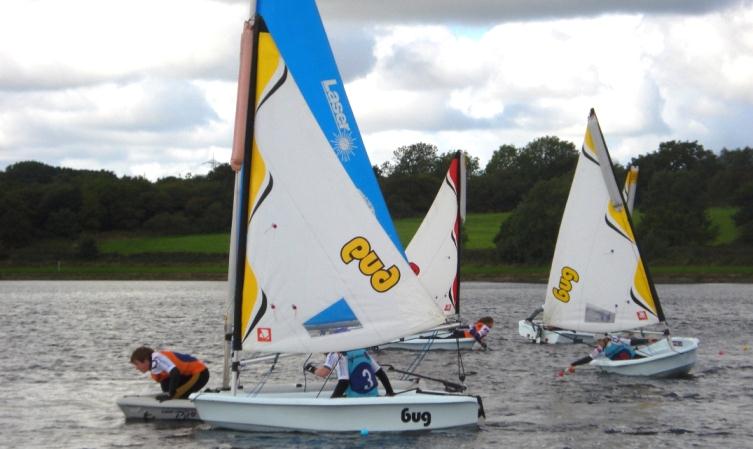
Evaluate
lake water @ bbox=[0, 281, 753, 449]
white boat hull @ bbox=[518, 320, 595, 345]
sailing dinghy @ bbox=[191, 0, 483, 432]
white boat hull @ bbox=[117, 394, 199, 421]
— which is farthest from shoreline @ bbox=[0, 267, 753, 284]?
sailing dinghy @ bbox=[191, 0, 483, 432]

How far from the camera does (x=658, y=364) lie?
29.7 meters

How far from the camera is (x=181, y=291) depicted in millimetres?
93000

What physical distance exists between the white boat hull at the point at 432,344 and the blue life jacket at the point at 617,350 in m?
7.15

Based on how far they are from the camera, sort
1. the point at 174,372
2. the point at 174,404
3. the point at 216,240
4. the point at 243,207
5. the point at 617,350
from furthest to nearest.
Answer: the point at 216,240, the point at 617,350, the point at 174,404, the point at 174,372, the point at 243,207

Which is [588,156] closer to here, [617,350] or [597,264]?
[597,264]

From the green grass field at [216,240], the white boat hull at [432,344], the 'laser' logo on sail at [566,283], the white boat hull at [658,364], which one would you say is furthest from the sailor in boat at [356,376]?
the green grass field at [216,240]

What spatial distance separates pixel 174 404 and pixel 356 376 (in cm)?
379

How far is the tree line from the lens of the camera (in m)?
103

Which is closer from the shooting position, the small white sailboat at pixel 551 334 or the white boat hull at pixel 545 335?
the small white sailboat at pixel 551 334

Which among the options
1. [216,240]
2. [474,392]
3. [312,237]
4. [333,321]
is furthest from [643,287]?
[216,240]

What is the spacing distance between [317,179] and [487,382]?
11400mm

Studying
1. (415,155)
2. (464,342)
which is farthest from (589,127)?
(415,155)

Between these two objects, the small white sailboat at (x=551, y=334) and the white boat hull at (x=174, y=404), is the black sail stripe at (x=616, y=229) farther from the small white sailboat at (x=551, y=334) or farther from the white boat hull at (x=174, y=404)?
the white boat hull at (x=174, y=404)

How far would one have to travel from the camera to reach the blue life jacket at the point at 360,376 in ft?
67.6
